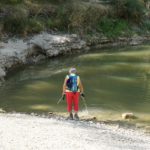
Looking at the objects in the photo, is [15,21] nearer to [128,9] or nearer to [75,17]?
[75,17]

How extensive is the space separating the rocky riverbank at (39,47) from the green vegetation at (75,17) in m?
0.98

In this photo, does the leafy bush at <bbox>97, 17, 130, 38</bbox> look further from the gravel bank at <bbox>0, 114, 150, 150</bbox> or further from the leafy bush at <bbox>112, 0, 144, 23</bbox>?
the gravel bank at <bbox>0, 114, 150, 150</bbox>

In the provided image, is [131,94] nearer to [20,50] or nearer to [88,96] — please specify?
[88,96]

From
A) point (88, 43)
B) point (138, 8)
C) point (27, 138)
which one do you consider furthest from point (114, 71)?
point (138, 8)

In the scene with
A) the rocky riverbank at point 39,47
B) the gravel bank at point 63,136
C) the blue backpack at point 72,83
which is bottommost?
the gravel bank at point 63,136

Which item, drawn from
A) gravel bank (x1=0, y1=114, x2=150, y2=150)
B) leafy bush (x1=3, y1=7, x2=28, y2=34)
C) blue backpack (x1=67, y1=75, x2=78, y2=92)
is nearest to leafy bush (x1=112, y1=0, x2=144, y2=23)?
leafy bush (x1=3, y1=7, x2=28, y2=34)

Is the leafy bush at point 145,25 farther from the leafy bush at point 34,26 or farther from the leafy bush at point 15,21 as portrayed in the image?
the leafy bush at point 15,21

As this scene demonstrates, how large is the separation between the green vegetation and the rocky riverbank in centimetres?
98

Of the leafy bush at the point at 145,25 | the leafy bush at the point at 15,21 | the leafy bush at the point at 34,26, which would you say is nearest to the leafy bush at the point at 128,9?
the leafy bush at the point at 145,25

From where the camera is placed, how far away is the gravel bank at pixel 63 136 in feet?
38.7

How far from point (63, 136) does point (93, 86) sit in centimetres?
1015

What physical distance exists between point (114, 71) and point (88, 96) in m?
6.51

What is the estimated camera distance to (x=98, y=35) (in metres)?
39.0

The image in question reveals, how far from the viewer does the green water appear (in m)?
18.8
